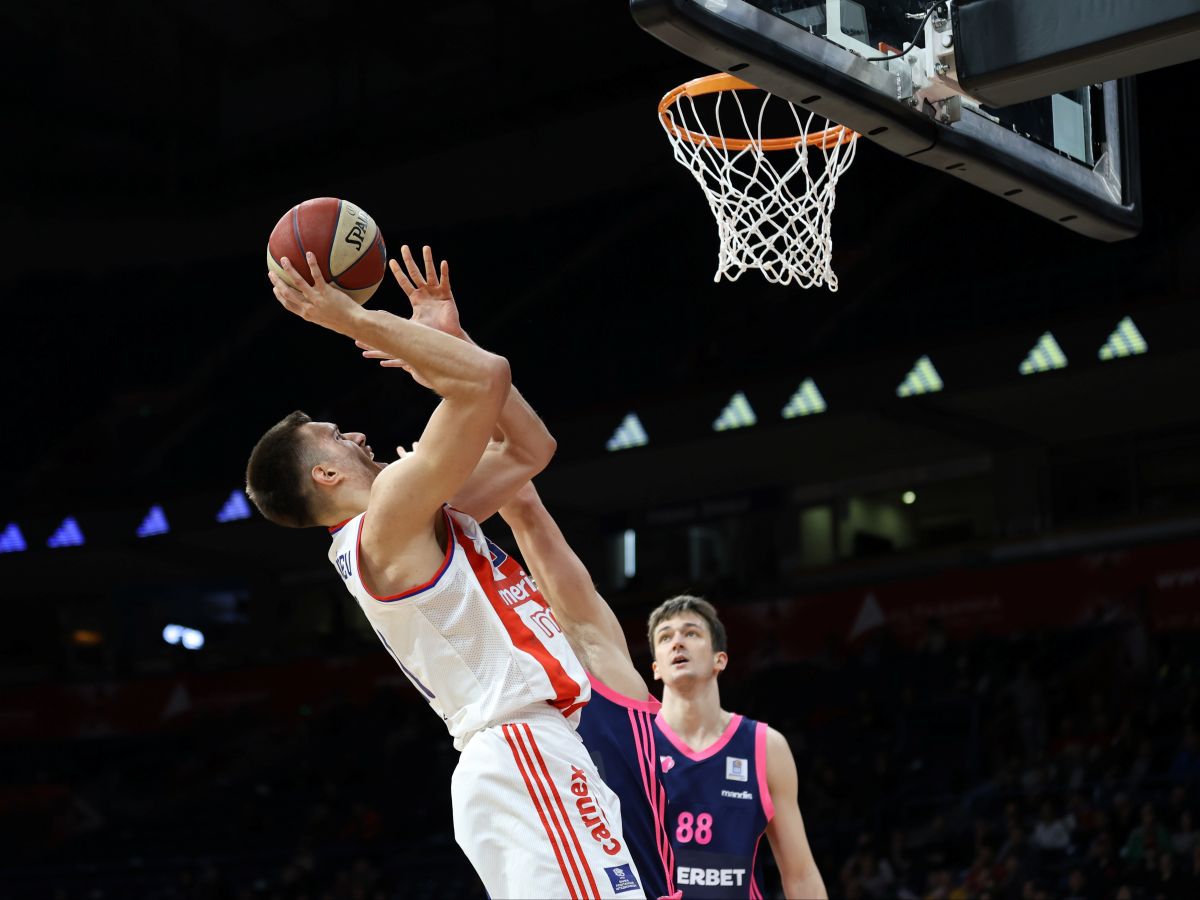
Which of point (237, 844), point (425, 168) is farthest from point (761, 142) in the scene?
point (237, 844)

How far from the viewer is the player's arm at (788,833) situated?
5051 millimetres

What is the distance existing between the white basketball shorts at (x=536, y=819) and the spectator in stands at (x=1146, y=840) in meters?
8.85

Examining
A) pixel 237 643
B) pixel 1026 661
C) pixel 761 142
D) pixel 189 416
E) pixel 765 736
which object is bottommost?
pixel 765 736

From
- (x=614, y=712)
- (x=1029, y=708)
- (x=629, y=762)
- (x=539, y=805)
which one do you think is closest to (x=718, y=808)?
(x=629, y=762)

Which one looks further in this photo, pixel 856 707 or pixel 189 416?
pixel 189 416

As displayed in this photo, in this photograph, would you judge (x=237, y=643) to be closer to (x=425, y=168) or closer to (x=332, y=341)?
(x=332, y=341)

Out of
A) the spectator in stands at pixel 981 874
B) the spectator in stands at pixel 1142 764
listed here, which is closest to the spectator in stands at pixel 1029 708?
the spectator in stands at pixel 1142 764

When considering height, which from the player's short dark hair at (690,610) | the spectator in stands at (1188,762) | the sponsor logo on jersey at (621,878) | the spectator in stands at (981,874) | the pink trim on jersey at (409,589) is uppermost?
the spectator in stands at (1188,762)

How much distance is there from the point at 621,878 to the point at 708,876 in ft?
6.08

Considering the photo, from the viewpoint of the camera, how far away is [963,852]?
1256 cm

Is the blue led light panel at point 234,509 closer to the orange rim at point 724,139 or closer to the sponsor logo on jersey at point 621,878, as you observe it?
the orange rim at point 724,139

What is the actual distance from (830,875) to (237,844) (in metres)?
7.14

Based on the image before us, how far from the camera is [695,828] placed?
199 inches

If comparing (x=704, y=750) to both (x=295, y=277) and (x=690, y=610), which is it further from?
(x=295, y=277)
